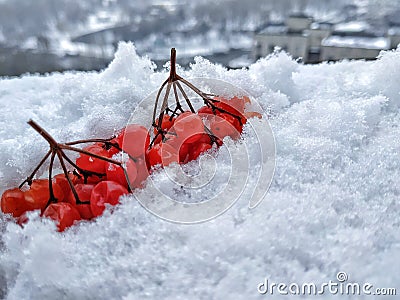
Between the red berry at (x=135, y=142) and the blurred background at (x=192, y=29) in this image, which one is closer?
the red berry at (x=135, y=142)

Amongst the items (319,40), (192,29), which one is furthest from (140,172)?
(192,29)

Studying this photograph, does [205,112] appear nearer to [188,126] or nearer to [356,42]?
[188,126]

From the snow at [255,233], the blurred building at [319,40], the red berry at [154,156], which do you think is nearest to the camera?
the snow at [255,233]

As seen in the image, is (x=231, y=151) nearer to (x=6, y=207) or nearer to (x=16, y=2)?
(x=6, y=207)

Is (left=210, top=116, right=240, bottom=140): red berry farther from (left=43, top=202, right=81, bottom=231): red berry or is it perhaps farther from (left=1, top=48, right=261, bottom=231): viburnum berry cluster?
(left=43, top=202, right=81, bottom=231): red berry

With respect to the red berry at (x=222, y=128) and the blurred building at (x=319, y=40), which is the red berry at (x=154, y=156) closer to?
the red berry at (x=222, y=128)

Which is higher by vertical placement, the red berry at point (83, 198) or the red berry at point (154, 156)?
the red berry at point (154, 156)

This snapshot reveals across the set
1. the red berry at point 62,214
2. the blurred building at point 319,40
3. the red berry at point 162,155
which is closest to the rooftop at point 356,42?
the blurred building at point 319,40

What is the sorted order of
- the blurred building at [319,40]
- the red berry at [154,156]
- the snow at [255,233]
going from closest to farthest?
the snow at [255,233]
the red berry at [154,156]
the blurred building at [319,40]
